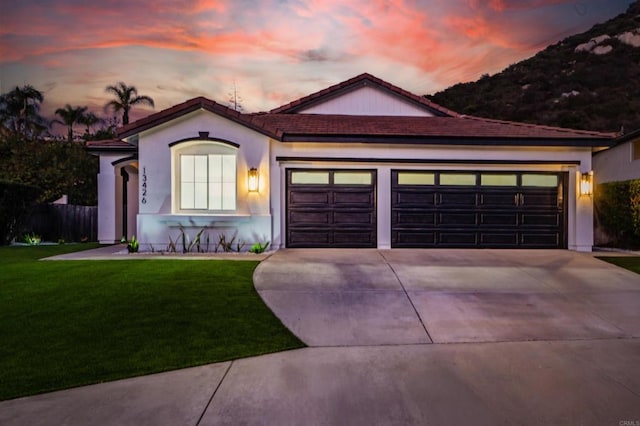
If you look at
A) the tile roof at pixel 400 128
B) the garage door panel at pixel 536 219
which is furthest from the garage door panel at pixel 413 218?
the garage door panel at pixel 536 219

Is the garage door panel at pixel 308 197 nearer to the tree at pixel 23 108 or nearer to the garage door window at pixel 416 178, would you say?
the garage door window at pixel 416 178

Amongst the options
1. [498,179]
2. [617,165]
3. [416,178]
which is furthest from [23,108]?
[617,165]

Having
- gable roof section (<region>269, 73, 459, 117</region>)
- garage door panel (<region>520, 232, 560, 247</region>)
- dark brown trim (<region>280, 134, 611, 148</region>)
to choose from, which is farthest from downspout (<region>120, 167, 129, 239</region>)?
garage door panel (<region>520, 232, 560, 247</region>)

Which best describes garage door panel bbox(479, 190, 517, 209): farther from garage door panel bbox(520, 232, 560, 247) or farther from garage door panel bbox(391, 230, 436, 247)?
garage door panel bbox(391, 230, 436, 247)

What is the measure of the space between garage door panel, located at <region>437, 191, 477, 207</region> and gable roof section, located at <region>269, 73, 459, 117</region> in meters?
3.95

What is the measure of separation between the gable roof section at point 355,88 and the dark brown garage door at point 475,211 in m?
3.64

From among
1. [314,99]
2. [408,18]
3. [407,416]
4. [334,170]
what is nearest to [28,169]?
[314,99]

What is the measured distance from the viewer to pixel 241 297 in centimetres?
536

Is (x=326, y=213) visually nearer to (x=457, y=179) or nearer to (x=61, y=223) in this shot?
(x=457, y=179)

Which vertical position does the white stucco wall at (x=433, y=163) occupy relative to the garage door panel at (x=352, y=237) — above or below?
above

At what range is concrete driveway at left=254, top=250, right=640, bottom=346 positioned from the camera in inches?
174

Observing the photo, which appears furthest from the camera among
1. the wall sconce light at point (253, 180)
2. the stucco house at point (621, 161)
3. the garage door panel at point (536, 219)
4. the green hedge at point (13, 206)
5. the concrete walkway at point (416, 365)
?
the stucco house at point (621, 161)

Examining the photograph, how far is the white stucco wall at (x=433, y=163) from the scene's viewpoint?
9.67 m

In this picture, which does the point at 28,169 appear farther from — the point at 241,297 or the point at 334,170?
the point at 241,297
